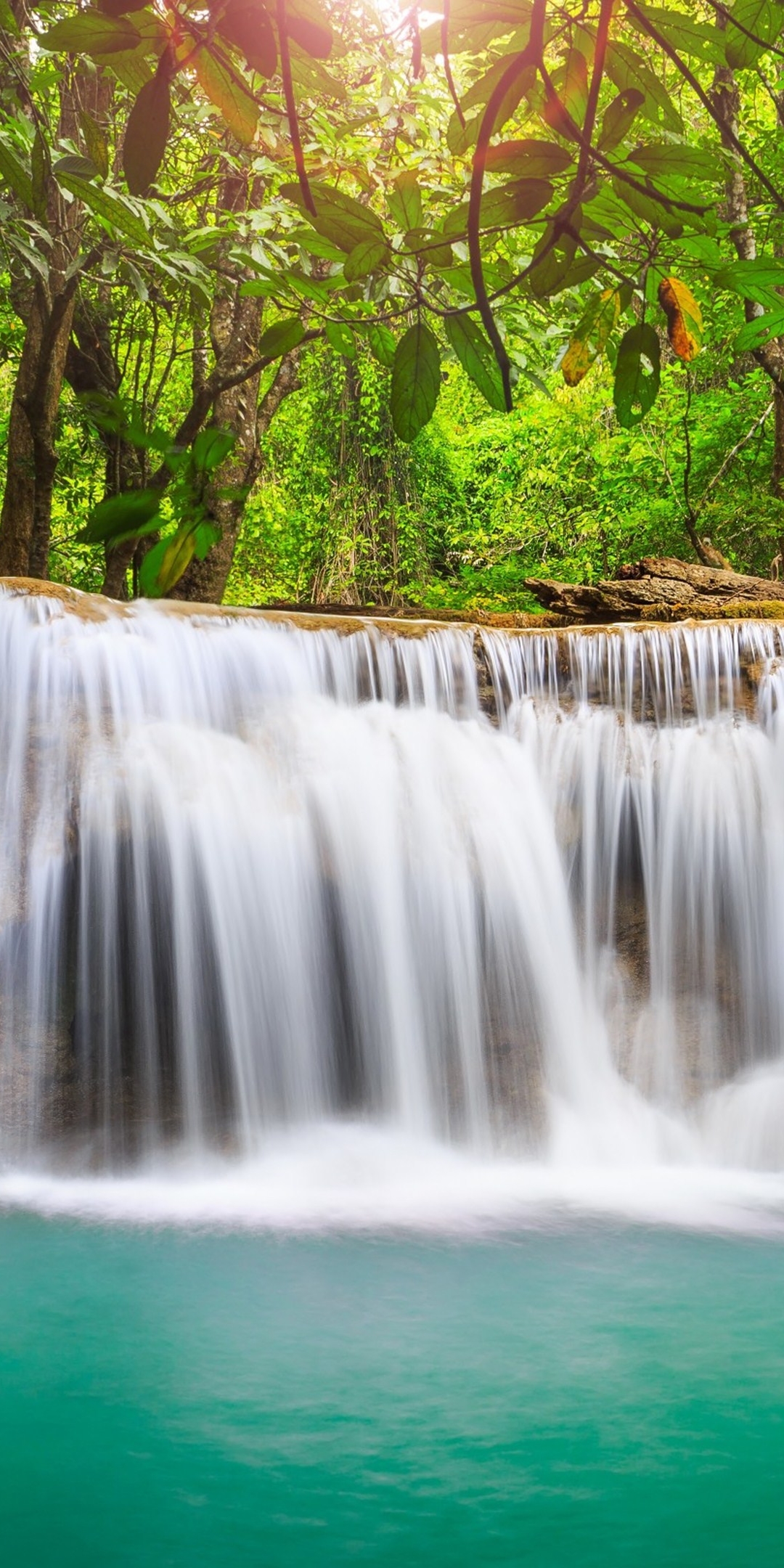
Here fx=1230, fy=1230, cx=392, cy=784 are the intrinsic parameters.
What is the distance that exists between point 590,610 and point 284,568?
9595 mm

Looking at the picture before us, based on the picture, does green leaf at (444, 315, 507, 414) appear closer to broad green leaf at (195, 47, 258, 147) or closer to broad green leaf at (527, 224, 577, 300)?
broad green leaf at (527, 224, 577, 300)

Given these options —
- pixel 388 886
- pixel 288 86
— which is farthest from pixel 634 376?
pixel 388 886

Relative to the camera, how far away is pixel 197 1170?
628 centimetres

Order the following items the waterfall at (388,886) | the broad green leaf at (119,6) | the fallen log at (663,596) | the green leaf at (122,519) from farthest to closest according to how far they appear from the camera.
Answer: the fallen log at (663,596) → the waterfall at (388,886) → the broad green leaf at (119,6) → the green leaf at (122,519)

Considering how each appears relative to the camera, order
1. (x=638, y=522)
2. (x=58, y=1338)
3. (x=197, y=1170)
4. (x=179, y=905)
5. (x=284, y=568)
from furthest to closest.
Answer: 1. (x=284, y=568)
2. (x=638, y=522)
3. (x=179, y=905)
4. (x=197, y=1170)
5. (x=58, y=1338)

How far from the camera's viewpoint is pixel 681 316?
1451 mm

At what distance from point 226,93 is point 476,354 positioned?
0.35m

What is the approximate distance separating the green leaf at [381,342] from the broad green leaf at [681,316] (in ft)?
1.12

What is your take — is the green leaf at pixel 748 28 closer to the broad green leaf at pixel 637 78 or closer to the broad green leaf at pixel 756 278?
the broad green leaf at pixel 637 78

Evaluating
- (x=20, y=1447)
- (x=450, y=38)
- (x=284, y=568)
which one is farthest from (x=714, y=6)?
(x=284, y=568)

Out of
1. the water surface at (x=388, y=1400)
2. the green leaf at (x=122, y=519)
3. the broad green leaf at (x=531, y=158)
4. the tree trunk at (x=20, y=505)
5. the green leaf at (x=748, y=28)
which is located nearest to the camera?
the green leaf at (x=122, y=519)

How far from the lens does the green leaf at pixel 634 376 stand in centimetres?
138

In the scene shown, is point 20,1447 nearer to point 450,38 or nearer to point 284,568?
point 450,38

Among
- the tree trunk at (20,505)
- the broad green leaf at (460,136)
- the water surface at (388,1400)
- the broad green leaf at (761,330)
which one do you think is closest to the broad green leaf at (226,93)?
the broad green leaf at (460,136)
